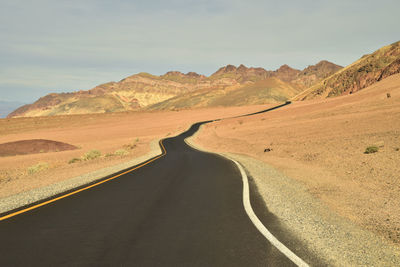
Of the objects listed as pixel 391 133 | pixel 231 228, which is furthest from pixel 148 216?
pixel 391 133

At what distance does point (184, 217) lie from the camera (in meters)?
6.52

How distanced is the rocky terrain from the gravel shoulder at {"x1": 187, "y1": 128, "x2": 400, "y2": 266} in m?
90.8

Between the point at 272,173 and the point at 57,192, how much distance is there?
8.35m

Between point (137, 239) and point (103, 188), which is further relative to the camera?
point (103, 188)

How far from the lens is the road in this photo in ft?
14.4

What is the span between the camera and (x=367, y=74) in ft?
338

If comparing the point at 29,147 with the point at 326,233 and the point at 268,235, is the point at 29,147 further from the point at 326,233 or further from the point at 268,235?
the point at 326,233

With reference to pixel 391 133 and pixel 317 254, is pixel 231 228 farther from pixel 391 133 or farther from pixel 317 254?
pixel 391 133

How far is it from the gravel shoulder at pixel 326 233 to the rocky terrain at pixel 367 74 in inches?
3574

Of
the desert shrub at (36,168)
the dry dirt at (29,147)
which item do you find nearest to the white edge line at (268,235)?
the desert shrub at (36,168)

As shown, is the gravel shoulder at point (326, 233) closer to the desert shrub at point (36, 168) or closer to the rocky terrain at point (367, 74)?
the desert shrub at point (36, 168)

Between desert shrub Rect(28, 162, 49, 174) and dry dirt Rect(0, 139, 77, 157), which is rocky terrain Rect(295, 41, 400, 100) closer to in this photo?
dry dirt Rect(0, 139, 77, 157)

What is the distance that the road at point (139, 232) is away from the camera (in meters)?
4.39

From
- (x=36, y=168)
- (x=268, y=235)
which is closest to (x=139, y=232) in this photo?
(x=268, y=235)
